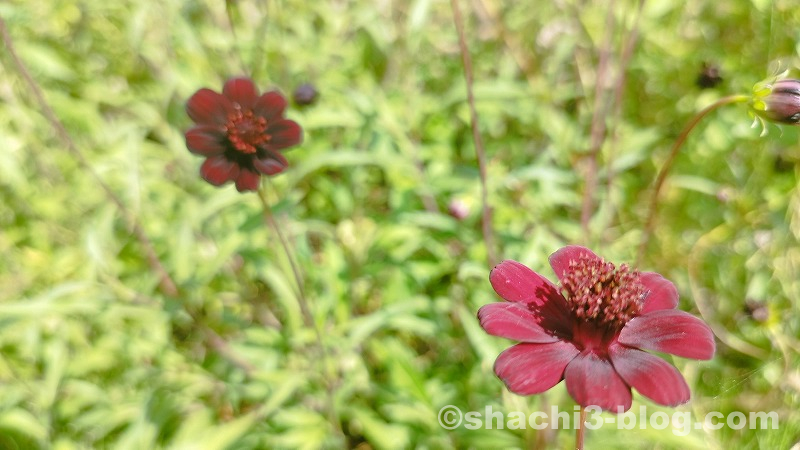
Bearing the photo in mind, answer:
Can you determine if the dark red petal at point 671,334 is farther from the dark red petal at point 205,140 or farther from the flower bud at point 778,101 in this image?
the dark red petal at point 205,140

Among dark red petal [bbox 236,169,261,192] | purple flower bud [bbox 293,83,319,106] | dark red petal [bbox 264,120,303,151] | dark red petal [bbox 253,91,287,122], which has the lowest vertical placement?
dark red petal [bbox 236,169,261,192]

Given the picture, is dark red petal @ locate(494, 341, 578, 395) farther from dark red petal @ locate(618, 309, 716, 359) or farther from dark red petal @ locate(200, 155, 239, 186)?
dark red petal @ locate(200, 155, 239, 186)

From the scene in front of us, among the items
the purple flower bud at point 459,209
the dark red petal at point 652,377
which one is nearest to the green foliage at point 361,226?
the purple flower bud at point 459,209

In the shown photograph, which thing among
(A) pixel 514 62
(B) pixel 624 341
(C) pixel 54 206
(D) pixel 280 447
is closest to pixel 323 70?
(A) pixel 514 62

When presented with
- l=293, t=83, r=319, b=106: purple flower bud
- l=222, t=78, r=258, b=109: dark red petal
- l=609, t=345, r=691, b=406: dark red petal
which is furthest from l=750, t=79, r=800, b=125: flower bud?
l=293, t=83, r=319, b=106: purple flower bud

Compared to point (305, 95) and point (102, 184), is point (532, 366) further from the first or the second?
point (305, 95)

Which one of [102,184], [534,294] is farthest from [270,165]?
[534,294]

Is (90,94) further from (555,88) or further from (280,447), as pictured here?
(555,88)
